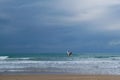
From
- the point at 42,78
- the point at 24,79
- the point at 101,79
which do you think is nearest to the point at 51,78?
the point at 42,78

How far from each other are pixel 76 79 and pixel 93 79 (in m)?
1.06

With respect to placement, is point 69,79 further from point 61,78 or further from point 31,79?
point 31,79

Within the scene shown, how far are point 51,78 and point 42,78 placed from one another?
566 millimetres

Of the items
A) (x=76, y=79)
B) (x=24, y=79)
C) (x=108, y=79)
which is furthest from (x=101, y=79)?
(x=24, y=79)

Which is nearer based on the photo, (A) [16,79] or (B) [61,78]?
(A) [16,79]

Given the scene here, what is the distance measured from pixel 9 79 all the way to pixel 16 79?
41 cm

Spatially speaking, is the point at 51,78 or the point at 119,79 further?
the point at 51,78

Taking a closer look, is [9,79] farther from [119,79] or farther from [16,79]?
[119,79]

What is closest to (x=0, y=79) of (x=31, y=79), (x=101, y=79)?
(x=31, y=79)

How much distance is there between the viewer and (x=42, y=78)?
18.3 meters

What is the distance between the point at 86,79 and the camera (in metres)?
17.8

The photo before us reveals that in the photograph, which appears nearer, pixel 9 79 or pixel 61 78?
pixel 9 79

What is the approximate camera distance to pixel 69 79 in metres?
17.9

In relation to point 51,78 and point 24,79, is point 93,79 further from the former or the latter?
point 24,79
